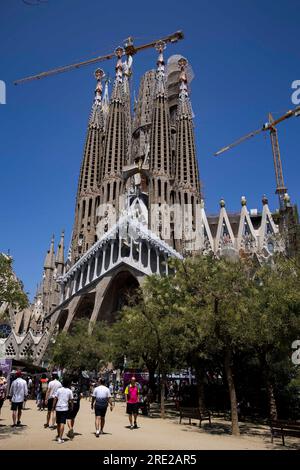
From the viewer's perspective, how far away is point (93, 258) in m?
46.1

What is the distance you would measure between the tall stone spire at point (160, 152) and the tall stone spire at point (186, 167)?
1574 mm

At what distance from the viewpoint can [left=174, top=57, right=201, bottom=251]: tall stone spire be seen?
53.8m

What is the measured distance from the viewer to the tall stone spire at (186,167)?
53750 millimetres

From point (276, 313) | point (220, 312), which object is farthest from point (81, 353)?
point (276, 313)

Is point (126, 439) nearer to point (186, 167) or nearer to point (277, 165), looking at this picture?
point (186, 167)

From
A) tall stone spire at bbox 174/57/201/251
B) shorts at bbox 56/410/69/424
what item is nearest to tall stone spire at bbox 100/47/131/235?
tall stone spire at bbox 174/57/201/251

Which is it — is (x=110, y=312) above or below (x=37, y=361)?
above

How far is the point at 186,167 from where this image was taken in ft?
184

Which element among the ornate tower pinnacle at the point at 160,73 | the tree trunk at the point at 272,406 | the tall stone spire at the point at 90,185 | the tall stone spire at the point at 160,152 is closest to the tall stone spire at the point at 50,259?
the tall stone spire at the point at 90,185

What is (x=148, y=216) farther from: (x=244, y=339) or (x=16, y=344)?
(x=244, y=339)

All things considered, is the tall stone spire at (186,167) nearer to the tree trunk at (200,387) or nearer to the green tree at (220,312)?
the tree trunk at (200,387)

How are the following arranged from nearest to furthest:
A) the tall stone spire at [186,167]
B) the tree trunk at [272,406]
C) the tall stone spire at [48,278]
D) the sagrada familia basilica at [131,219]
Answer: the tree trunk at [272,406] → the sagrada familia basilica at [131,219] → the tall stone spire at [186,167] → the tall stone spire at [48,278]

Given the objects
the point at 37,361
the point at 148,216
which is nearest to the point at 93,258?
the point at 148,216
